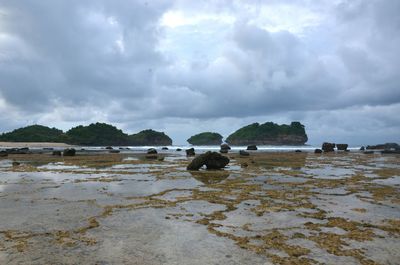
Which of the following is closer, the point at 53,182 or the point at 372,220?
the point at 372,220

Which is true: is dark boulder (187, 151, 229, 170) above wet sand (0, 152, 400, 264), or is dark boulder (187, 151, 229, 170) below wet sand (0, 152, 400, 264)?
above

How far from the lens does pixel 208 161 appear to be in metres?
38.3

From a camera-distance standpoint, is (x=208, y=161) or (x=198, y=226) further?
(x=208, y=161)

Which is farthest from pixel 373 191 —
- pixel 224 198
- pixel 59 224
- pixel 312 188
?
pixel 59 224

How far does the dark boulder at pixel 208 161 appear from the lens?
3788 centimetres

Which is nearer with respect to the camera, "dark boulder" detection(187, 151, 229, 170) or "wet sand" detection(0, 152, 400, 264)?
"wet sand" detection(0, 152, 400, 264)

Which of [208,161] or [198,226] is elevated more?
[208,161]

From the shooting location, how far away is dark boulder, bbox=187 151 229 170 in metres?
37.9

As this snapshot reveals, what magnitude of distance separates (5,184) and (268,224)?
20881 mm

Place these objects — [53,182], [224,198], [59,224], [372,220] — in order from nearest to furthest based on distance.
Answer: [59,224], [372,220], [224,198], [53,182]

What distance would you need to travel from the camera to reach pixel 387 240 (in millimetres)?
11109

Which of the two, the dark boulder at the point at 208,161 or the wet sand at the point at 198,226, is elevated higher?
the dark boulder at the point at 208,161

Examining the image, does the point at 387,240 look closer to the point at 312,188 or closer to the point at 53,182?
the point at 312,188

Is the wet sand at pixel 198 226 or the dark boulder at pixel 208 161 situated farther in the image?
the dark boulder at pixel 208 161
